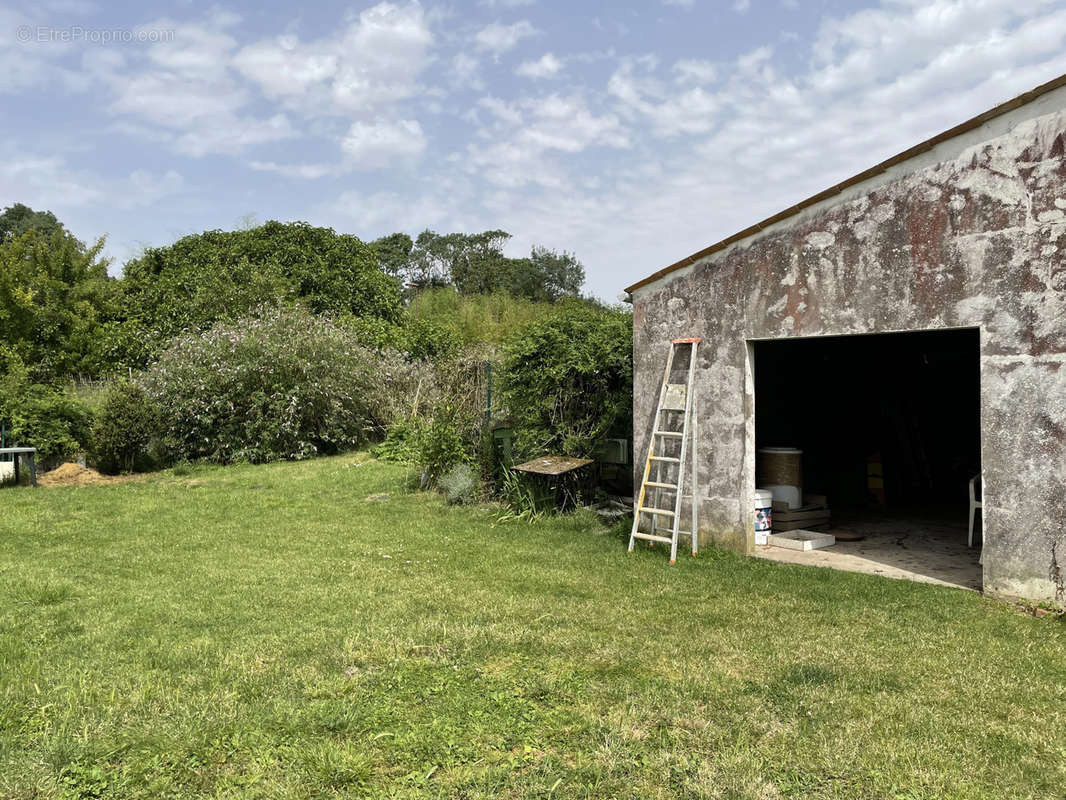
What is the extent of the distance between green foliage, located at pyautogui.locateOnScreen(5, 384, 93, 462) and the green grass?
7784mm

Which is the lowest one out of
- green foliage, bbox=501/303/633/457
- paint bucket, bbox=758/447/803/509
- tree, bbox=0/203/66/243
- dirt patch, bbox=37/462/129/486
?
dirt patch, bbox=37/462/129/486

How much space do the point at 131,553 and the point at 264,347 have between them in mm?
8990

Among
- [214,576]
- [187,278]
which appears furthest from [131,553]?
[187,278]

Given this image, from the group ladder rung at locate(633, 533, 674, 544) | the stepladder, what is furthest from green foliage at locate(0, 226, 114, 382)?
ladder rung at locate(633, 533, 674, 544)

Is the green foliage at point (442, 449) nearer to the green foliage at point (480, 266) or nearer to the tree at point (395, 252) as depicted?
the green foliage at point (480, 266)

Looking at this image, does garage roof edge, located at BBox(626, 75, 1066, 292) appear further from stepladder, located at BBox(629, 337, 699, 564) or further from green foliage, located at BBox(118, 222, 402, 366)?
green foliage, located at BBox(118, 222, 402, 366)

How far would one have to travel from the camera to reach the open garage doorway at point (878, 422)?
10.2 meters

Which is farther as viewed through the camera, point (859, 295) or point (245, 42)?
point (245, 42)

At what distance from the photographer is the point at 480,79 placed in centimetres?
1086

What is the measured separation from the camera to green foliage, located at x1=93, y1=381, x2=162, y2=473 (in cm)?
1502

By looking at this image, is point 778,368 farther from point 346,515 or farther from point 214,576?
point 214,576

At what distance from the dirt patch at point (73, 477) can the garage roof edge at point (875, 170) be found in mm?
11772

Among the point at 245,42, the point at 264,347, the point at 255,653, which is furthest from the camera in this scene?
the point at 264,347

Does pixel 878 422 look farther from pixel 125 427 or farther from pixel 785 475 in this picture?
pixel 125 427
